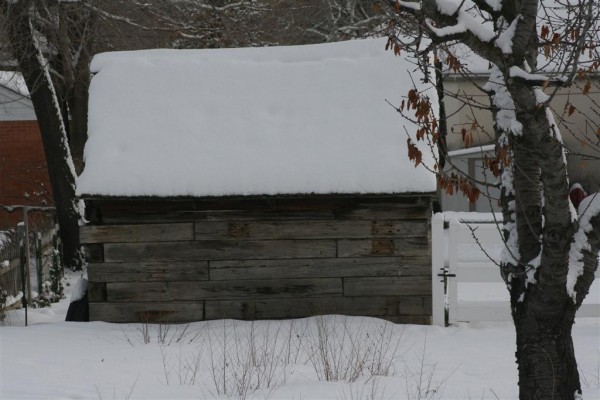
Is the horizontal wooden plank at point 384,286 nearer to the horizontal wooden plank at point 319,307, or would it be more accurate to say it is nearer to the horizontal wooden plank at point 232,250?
the horizontal wooden plank at point 319,307

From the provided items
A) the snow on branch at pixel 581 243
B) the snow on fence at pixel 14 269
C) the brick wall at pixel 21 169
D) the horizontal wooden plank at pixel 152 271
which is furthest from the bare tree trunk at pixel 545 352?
the brick wall at pixel 21 169

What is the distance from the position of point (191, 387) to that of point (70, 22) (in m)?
12.6

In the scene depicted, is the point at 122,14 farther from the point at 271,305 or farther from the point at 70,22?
the point at 271,305

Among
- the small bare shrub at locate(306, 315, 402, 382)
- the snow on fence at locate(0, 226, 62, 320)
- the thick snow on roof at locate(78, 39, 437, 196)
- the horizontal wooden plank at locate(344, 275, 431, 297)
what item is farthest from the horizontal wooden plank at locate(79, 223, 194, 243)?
the snow on fence at locate(0, 226, 62, 320)

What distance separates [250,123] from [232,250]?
168cm

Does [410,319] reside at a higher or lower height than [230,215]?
lower

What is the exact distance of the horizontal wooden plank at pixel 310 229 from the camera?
10.3 meters

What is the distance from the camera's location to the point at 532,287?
5.42 m

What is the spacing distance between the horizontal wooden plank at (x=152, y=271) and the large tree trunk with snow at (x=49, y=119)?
4825 millimetres

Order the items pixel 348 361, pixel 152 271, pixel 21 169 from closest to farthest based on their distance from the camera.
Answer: pixel 348 361 → pixel 152 271 → pixel 21 169

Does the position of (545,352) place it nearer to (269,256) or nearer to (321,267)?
(321,267)

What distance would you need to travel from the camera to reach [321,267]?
10367 mm

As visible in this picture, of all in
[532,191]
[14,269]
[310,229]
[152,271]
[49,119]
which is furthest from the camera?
[49,119]

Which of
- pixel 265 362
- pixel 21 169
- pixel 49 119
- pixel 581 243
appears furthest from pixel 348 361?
pixel 21 169
